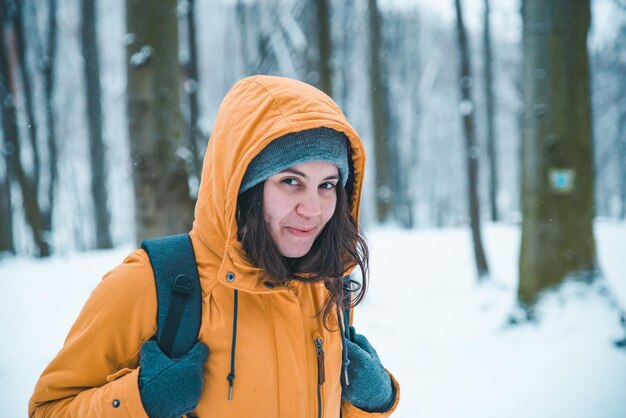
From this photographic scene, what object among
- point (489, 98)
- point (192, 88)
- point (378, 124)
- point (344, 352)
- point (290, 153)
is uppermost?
point (489, 98)

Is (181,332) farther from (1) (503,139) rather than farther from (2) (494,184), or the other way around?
(1) (503,139)

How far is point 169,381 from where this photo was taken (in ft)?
4.27

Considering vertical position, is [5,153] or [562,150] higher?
[5,153]

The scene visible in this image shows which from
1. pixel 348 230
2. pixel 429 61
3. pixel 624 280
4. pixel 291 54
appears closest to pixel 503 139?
pixel 429 61

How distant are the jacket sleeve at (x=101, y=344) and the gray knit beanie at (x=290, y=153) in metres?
0.50

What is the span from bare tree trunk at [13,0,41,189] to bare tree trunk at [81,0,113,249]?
1.50m

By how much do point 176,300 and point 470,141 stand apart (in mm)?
7319

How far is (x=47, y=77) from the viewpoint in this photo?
42.0 ft

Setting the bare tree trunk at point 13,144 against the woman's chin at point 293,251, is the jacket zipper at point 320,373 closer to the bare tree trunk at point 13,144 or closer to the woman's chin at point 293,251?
the woman's chin at point 293,251

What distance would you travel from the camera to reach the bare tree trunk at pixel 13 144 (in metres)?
11.3

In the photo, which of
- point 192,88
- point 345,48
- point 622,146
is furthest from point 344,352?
point 622,146

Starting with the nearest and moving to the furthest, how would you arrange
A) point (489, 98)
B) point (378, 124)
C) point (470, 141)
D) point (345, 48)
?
point (470, 141) → point (489, 98) → point (378, 124) → point (345, 48)

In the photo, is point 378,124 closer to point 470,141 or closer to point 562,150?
point 470,141

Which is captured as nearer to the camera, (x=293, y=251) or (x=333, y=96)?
(x=293, y=251)
